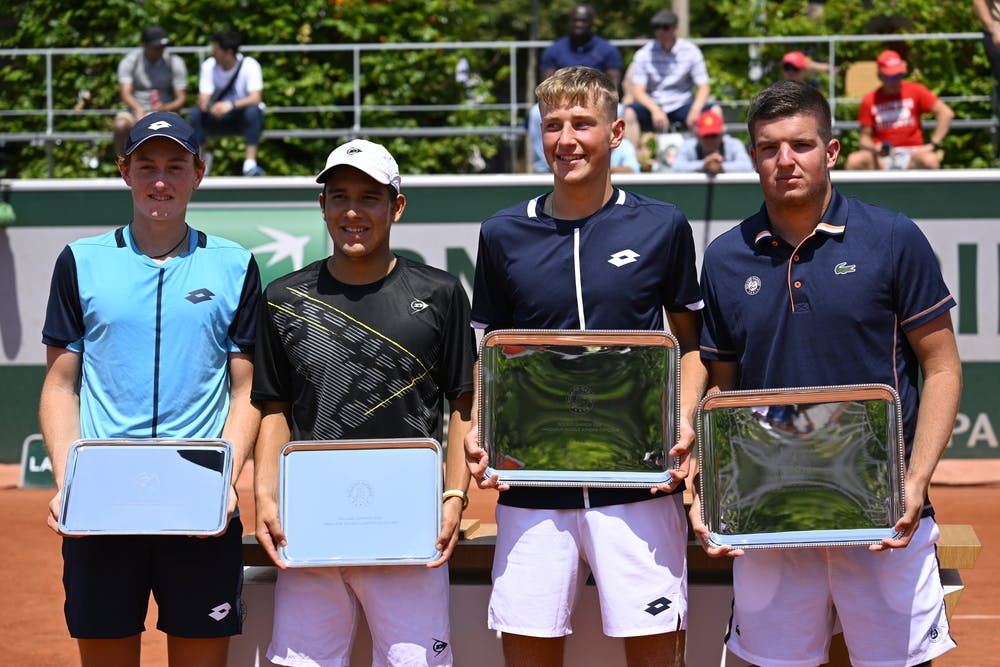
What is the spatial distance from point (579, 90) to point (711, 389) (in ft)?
3.18

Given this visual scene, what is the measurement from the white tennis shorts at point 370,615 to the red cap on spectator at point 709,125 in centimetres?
735

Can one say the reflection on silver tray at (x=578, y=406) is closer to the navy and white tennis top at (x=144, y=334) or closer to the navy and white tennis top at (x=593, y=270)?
the navy and white tennis top at (x=593, y=270)

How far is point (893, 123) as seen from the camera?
11.4 m

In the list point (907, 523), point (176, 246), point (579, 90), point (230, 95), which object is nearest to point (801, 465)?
point (907, 523)

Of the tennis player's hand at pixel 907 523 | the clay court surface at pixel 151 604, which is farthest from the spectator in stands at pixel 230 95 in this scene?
the tennis player's hand at pixel 907 523

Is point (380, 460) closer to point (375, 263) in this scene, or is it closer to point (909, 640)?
point (375, 263)

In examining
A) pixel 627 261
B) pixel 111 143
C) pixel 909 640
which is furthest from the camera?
pixel 111 143

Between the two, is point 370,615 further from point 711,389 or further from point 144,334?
point 711,389

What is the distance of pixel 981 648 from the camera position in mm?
6223

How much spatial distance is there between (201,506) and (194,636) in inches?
16.4

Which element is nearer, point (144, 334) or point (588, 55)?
point (144, 334)

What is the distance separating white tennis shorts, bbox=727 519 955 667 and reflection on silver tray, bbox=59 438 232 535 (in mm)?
1528

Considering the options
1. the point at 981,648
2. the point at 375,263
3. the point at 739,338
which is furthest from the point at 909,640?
the point at 981,648

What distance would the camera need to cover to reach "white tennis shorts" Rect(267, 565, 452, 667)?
12.9ft
